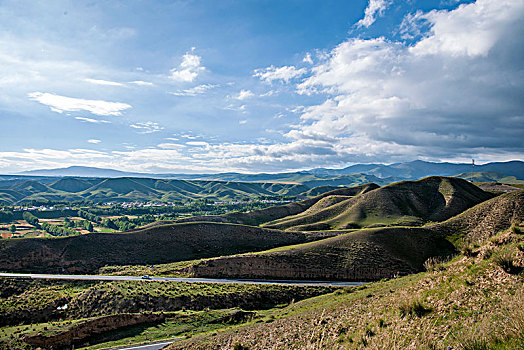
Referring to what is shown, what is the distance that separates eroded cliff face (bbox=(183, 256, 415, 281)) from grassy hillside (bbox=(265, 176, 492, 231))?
143 feet

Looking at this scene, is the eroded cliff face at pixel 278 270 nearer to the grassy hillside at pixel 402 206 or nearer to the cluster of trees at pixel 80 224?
the grassy hillside at pixel 402 206

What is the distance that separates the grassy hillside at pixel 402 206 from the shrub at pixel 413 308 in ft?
277

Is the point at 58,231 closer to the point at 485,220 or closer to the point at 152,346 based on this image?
the point at 152,346

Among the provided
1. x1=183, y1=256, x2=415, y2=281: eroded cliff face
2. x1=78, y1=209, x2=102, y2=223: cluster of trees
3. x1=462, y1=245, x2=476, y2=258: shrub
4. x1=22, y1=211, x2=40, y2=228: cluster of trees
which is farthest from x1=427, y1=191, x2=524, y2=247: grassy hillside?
x1=22, y1=211, x2=40, y2=228: cluster of trees

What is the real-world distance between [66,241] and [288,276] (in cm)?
5013

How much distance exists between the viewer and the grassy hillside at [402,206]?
318 feet

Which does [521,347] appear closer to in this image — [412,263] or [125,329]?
[125,329]

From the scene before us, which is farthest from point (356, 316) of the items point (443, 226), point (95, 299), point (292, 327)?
point (443, 226)

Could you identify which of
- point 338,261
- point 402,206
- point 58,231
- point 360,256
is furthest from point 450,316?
point 58,231

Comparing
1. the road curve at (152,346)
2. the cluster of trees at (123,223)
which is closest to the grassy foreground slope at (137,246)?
the road curve at (152,346)

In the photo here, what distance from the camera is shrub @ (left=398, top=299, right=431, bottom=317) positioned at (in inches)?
453

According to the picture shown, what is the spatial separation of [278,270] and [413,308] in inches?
1663

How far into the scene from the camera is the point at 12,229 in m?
138

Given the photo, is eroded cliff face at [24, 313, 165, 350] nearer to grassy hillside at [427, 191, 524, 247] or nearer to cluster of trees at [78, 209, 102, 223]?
grassy hillside at [427, 191, 524, 247]
